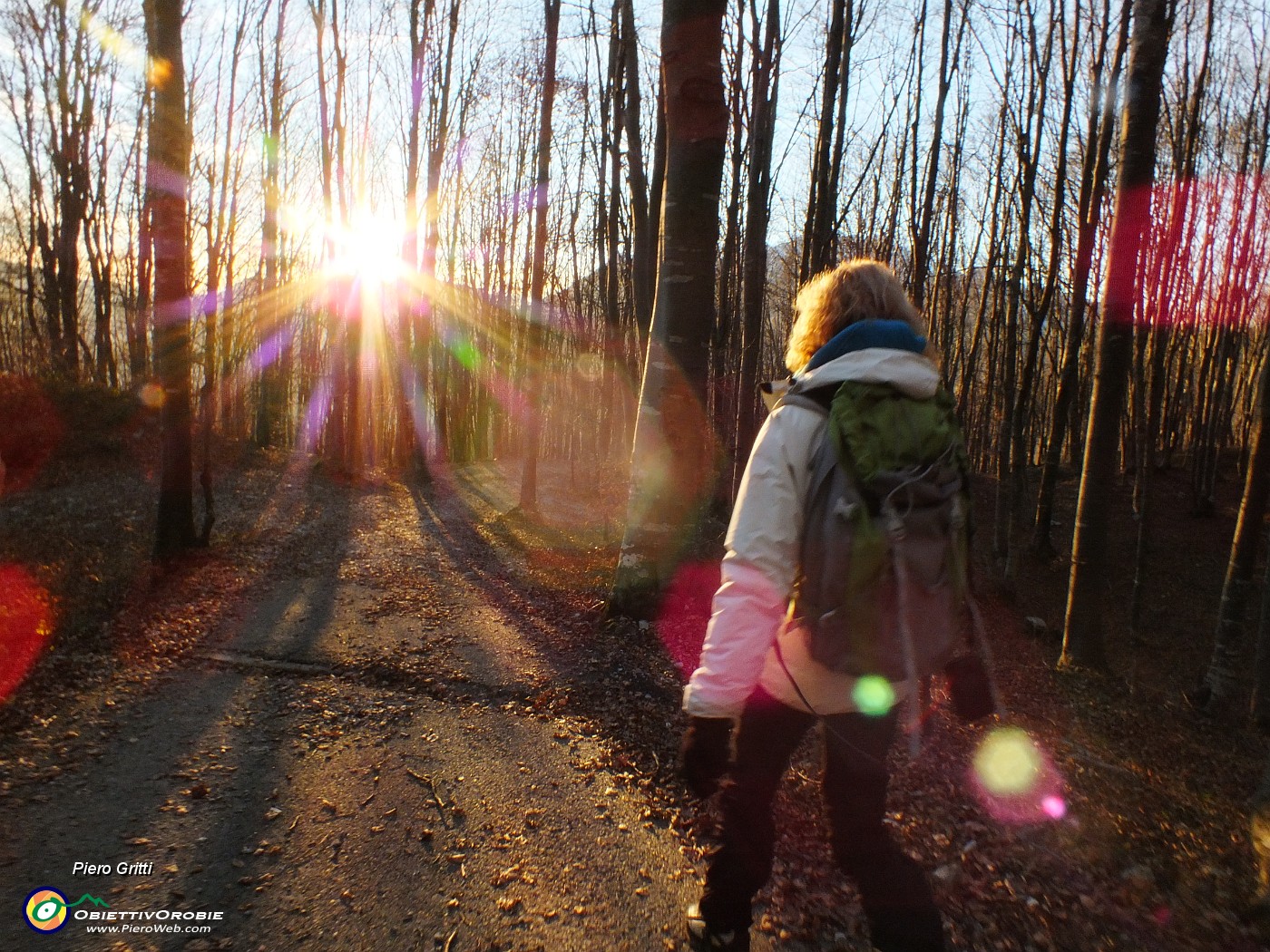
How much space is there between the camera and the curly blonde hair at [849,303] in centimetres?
196

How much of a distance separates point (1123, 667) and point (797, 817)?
923 centimetres

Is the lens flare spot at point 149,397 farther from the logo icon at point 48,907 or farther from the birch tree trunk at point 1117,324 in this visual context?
the birch tree trunk at point 1117,324

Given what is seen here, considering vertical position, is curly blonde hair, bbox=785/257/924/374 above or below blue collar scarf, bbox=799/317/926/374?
above

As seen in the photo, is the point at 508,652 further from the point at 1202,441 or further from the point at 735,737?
the point at 1202,441

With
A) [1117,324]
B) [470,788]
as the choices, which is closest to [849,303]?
[470,788]

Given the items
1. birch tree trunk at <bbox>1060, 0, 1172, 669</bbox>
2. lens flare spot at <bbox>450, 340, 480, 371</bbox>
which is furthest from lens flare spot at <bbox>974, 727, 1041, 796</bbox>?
lens flare spot at <bbox>450, 340, 480, 371</bbox>

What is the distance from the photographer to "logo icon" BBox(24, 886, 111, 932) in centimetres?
219

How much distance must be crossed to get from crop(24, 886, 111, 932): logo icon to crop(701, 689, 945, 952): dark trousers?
7.21 ft

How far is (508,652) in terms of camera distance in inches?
199

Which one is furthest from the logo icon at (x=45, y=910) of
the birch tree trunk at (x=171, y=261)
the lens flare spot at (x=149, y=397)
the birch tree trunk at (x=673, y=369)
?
the lens flare spot at (x=149, y=397)

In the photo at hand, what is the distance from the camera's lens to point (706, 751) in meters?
1.82

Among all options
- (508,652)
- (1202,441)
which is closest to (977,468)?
(1202,441)

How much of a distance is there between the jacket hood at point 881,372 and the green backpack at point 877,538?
25 millimetres

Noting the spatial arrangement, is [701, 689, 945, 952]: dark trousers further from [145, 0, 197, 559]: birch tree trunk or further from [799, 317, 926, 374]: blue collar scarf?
[145, 0, 197, 559]: birch tree trunk
